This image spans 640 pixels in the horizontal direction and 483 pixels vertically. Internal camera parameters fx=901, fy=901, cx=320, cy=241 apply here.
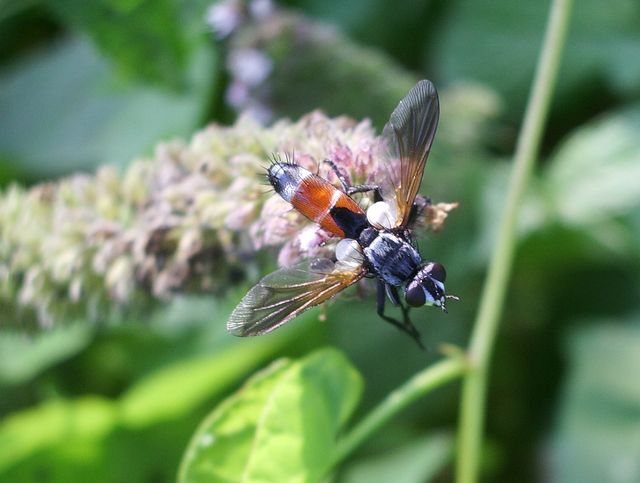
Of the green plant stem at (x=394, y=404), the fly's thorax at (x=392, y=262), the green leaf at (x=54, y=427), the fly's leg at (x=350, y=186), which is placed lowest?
the green plant stem at (x=394, y=404)

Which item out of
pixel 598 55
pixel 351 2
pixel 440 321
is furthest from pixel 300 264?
pixel 598 55

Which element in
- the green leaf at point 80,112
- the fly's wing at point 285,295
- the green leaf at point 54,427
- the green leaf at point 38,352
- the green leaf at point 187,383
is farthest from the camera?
the green leaf at point 80,112

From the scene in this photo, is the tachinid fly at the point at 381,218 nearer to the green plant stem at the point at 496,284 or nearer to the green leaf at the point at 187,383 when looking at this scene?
the green plant stem at the point at 496,284

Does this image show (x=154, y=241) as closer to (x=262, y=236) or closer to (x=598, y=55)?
(x=262, y=236)

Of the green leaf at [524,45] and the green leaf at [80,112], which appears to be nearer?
the green leaf at [80,112]

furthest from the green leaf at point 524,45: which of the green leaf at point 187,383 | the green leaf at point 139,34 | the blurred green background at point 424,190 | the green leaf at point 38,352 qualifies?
the green leaf at point 38,352

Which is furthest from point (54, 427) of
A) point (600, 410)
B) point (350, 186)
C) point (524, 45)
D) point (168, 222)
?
point (524, 45)

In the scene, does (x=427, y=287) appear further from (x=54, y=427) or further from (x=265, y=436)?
(x=54, y=427)

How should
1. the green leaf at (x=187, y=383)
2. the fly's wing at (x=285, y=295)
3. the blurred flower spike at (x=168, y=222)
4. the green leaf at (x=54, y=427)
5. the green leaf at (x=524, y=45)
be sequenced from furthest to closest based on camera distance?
the green leaf at (x=524, y=45)
the green leaf at (x=187, y=383)
the green leaf at (x=54, y=427)
the blurred flower spike at (x=168, y=222)
the fly's wing at (x=285, y=295)
